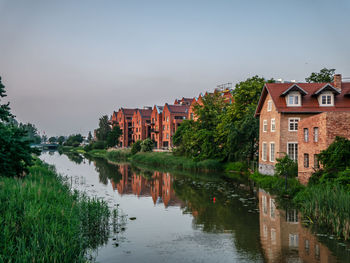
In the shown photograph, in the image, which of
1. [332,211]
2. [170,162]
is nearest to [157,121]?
[170,162]

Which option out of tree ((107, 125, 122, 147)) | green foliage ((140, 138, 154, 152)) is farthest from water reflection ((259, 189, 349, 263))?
tree ((107, 125, 122, 147))

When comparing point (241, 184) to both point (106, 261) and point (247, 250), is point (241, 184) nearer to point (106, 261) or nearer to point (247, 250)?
point (247, 250)

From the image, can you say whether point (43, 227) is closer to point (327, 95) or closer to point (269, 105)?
point (269, 105)

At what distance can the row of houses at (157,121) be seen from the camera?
73.9 meters

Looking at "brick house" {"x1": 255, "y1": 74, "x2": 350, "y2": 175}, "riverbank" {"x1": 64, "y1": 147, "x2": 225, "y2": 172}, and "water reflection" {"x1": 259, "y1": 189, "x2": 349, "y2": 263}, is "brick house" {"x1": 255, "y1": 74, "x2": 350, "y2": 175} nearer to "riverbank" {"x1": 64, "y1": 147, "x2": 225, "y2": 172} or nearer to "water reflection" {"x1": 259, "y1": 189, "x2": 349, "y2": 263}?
"riverbank" {"x1": 64, "y1": 147, "x2": 225, "y2": 172}

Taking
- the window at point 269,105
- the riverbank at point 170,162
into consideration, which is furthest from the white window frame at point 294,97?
the riverbank at point 170,162

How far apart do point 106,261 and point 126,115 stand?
8945 cm

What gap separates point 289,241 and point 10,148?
49.1 ft

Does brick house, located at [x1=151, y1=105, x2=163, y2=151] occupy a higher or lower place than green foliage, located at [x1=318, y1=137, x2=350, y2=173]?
higher

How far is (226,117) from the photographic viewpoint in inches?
1705

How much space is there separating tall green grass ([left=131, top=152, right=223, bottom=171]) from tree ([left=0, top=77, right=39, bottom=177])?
90.2ft

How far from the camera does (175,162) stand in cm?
4888

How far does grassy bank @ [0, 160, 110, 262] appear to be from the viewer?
28.9 ft

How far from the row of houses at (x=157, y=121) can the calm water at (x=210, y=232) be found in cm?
A: 3663
